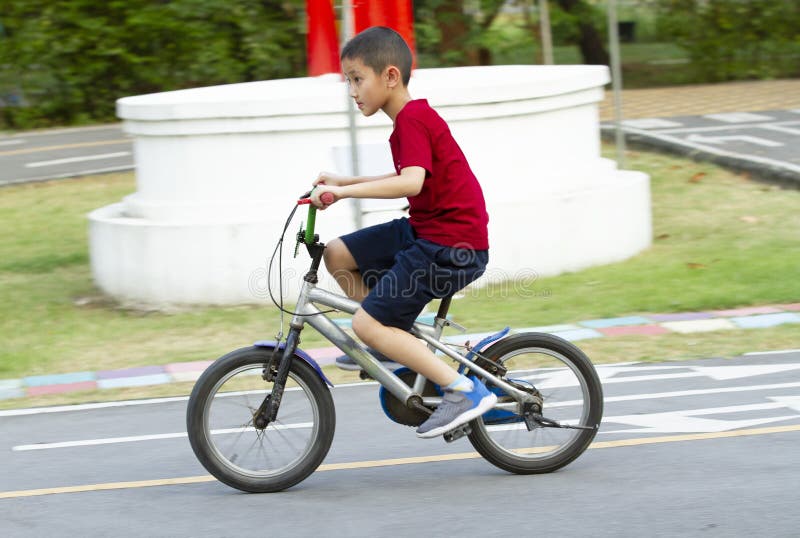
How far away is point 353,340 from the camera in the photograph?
16.6ft

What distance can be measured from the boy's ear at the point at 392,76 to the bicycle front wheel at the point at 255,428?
4.10ft

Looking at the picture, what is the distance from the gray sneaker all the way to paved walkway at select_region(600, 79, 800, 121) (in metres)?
14.1

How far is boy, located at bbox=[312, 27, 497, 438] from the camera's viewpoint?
4.77m

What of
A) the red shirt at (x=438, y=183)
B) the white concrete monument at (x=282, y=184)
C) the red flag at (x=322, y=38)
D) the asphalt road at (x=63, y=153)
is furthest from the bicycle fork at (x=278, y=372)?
the asphalt road at (x=63, y=153)

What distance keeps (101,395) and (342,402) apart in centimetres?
159

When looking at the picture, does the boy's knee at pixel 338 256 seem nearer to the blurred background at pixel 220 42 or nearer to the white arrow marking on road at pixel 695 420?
the white arrow marking on road at pixel 695 420

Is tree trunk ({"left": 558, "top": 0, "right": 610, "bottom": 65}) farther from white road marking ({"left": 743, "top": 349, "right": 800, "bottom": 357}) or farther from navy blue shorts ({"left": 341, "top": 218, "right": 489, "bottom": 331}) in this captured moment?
navy blue shorts ({"left": 341, "top": 218, "right": 489, "bottom": 331})

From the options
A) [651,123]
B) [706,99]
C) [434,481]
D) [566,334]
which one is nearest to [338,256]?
[434,481]

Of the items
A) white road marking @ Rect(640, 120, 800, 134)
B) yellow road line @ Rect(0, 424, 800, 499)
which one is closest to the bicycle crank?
yellow road line @ Rect(0, 424, 800, 499)

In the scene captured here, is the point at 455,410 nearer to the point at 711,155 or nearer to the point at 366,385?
the point at 366,385

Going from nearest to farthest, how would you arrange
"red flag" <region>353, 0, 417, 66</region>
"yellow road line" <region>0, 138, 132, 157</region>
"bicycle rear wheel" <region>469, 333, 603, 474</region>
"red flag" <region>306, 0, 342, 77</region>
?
"bicycle rear wheel" <region>469, 333, 603, 474</region> < "red flag" <region>353, 0, 417, 66</region> < "red flag" <region>306, 0, 342, 77</region> < "yellow road line" <region>0, 138, 132, 157</region>

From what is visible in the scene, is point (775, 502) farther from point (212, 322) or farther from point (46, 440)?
point (212, 322)

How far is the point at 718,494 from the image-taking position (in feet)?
16.1

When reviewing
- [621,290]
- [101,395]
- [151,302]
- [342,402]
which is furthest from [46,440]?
[621,290]
